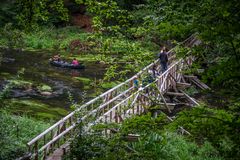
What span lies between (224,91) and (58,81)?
69.7 ft

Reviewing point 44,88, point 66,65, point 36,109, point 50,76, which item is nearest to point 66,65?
point 66,65

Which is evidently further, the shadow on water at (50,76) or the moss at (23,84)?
the moss at (23,84)

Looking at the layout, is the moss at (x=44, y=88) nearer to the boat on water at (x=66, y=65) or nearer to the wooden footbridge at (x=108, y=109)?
the boat on water at (x=66, y=65)

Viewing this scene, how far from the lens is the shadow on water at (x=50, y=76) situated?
21.5m

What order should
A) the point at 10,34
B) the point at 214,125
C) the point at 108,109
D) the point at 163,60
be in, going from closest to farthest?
the point at 214,125 → the point at 10,34 → the point at 108,109 → the point at 163,60

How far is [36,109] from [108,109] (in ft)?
20.8

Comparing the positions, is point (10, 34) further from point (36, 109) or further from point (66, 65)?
point (66, 65)

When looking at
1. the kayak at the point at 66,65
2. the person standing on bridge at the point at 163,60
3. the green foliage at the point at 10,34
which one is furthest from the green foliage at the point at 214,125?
the kayak at the point at 66,65

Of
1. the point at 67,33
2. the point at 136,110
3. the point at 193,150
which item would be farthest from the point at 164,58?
the point at 67,33

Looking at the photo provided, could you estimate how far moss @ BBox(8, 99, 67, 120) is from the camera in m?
18.2

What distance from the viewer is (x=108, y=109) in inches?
547

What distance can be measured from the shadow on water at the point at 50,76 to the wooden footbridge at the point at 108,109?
451cm

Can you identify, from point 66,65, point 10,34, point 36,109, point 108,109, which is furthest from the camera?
point 66,65

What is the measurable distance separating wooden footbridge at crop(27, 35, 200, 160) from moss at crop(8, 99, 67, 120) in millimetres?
3508
